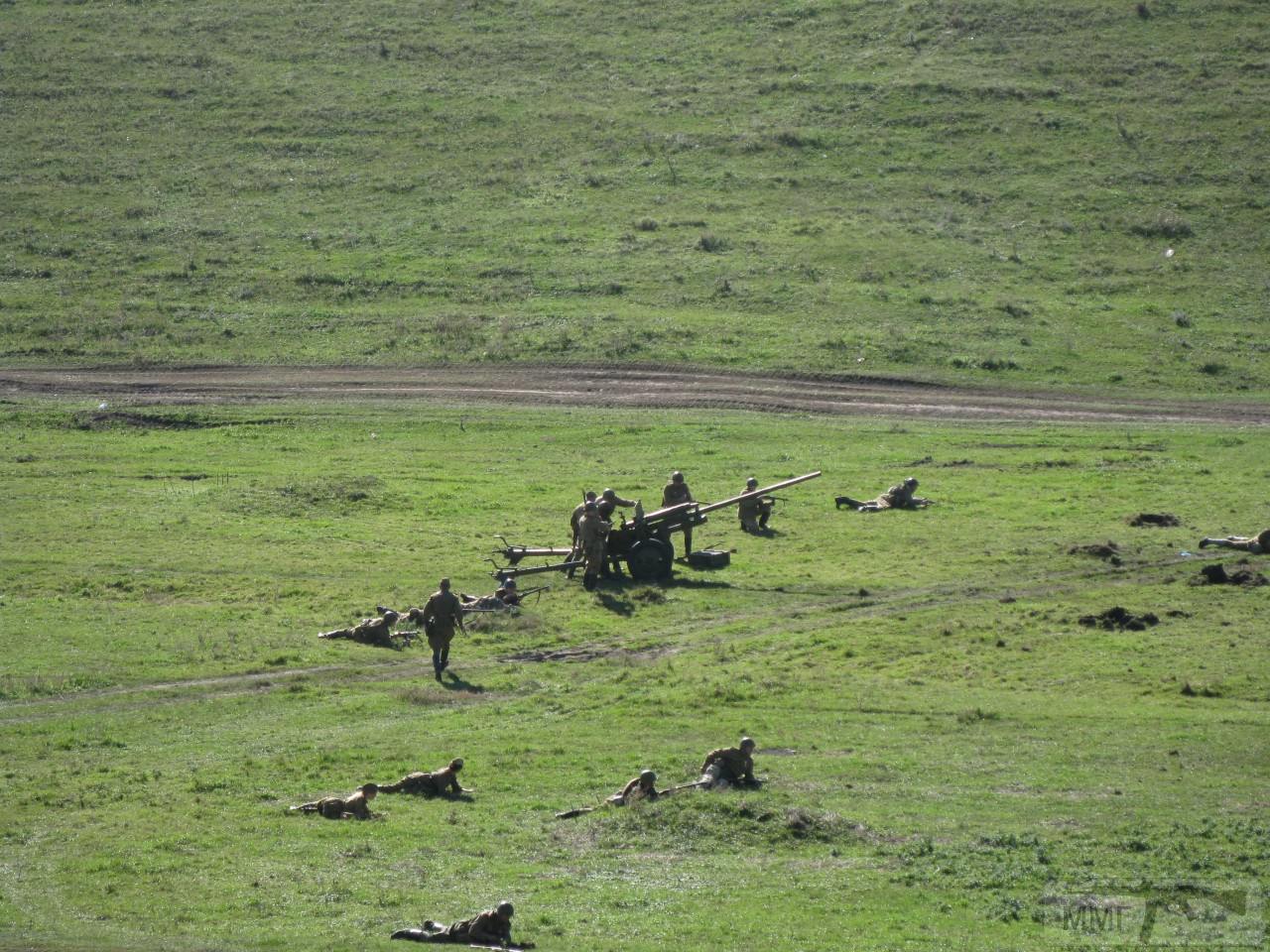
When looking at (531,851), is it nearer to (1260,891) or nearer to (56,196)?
(1260,891)

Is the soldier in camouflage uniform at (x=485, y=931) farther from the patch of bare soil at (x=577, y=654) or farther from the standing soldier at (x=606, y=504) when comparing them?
the standing soldier at (x=606, y=504)

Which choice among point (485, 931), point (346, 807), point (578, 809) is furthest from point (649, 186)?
point (485, 931)

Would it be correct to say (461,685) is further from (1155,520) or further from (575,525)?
(1155,520)

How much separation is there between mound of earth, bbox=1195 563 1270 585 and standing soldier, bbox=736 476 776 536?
1045cm

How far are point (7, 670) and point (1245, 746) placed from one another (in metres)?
20.9

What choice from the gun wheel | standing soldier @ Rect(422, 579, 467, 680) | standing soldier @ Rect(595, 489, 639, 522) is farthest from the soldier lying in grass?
the gun wheel

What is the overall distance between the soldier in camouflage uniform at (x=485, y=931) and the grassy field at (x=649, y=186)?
4193 centimetres

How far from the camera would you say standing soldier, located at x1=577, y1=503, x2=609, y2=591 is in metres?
38.3

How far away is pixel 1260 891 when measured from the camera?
2177 cm

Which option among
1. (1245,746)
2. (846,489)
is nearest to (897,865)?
(1245,746)

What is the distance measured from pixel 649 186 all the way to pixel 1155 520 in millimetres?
39363

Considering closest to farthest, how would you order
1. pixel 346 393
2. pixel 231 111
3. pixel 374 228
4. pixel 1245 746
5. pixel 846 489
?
1. pixel 1245 746
2. pixel 846 489
3. pixel 346 393
4. pixel 374 228
5. pixel 231 111

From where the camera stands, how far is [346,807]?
2492 centimetres

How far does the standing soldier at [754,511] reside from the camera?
43.8m
